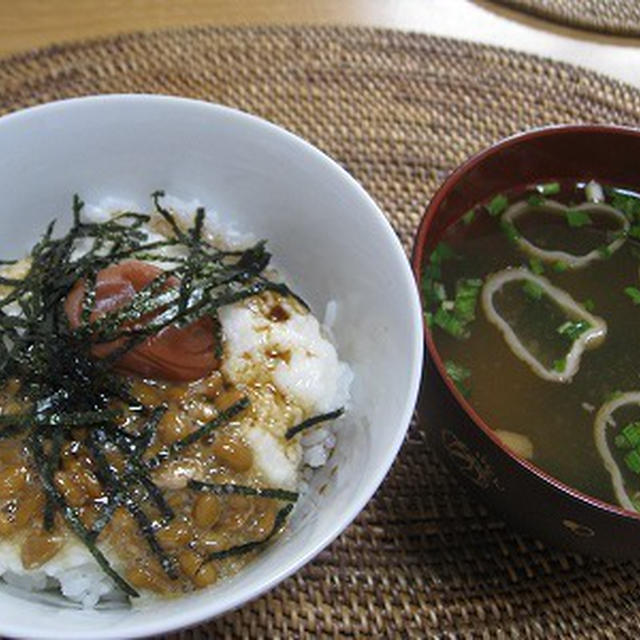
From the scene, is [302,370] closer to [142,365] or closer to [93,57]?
[142,365]

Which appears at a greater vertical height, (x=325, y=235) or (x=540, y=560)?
(x=325, y=235)

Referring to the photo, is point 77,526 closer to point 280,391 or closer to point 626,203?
point 280,391

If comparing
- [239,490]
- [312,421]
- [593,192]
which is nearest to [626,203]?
[593,192]

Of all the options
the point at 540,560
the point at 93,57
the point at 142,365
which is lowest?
the point at 540,560

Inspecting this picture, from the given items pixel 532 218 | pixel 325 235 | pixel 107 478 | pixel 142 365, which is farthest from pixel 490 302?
pixel 107 478

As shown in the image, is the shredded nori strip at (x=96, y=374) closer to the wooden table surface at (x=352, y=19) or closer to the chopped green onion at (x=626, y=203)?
the chopped green onion at (x=626, y=203)
